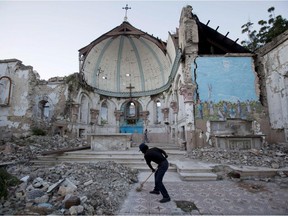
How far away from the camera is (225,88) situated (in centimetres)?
1184

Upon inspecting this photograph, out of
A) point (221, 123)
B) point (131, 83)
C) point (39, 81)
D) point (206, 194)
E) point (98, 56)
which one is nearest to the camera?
point (206, 194)

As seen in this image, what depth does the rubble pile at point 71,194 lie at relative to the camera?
3488 millimetres

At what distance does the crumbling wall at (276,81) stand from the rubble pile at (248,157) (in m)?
1.52

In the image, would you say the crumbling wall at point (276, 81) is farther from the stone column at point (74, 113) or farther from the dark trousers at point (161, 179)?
the stone column at point (74, 113)

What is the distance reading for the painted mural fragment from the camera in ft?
37.6

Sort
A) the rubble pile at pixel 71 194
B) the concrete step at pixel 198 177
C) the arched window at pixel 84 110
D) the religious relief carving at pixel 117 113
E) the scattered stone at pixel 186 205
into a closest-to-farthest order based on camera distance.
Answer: the rubble pile at pixel 71 194 → the scattered stone at pixel 186 205 → the concrete step at pixel 198 177 → the arched window at pixel 84 110 → the religious relief carving at pixel 117 113

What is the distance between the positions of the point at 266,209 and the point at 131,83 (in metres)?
20.4

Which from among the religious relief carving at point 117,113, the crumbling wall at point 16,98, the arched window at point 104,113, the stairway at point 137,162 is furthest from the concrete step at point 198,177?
the arched window at point 104,113

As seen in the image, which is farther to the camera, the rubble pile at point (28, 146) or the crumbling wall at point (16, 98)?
the crumbling wall at point (16, 98)

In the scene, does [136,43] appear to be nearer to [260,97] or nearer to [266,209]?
[260,97]

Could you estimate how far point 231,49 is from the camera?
14.7 m

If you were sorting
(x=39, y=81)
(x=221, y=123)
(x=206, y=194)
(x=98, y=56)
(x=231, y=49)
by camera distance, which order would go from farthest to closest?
(x=98, y=56)
(x=39, y=81)
(x=231, y=49)
(x=221, y=123)
(x=206, y=194)

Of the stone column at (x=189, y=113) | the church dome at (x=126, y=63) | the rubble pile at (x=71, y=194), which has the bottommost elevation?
the rubble pile at (x=71, y=194)

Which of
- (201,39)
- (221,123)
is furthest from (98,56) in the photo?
(221,123)
